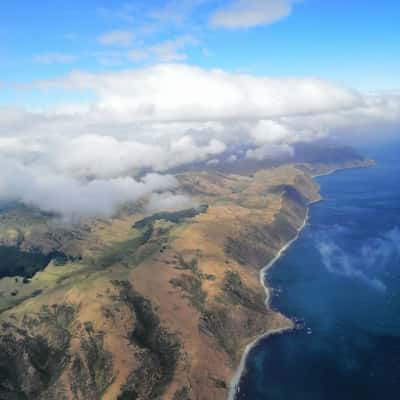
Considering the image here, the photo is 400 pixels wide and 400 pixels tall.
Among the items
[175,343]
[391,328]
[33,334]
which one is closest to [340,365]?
[391,328]

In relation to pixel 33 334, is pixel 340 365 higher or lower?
lower

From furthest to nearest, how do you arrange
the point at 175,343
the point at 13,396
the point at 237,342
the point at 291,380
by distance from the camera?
the point at 237,342, the point at 175,343, the point at 291,380, the point at 13,396

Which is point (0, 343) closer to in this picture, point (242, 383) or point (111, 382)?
point (111, 382)

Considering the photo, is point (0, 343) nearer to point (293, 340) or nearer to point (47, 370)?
point (47, 370)

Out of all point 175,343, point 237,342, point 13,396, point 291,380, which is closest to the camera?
point 13,396

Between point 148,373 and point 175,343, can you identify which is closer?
point 148,373

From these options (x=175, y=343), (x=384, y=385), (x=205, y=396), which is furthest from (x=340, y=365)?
(x=175, y=343)

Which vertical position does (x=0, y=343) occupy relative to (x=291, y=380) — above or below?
above

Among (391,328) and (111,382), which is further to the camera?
(391,328)

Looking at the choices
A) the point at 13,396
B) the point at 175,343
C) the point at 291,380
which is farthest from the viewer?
the point at 175,343

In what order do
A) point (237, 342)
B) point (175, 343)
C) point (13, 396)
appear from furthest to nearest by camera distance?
point (237, 342) < point (175, 343) < point (13, 396)
